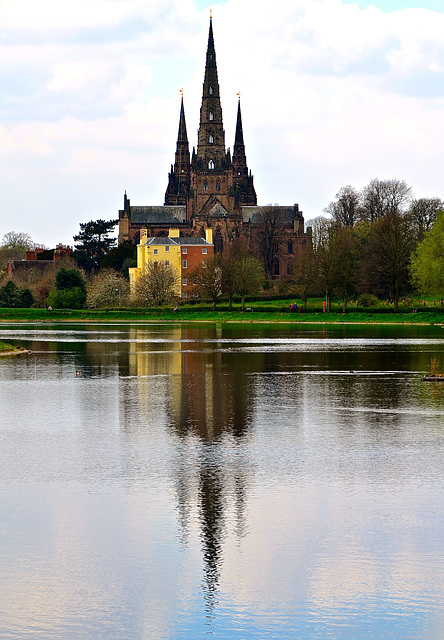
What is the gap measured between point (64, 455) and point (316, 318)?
74.3 m

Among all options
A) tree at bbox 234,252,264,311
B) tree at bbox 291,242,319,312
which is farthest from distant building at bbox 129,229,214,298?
tree at bbox 291,242,319,312

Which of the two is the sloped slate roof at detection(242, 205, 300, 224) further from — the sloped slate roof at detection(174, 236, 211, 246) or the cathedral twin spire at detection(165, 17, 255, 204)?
the sloped slate roof at detection(174, 236, 211, 246)

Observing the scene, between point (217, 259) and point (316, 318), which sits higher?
point (217, 259)

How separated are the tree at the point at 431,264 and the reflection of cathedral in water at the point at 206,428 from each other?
37.9m

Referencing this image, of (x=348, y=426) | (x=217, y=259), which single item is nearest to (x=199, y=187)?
(x=217, y=259)

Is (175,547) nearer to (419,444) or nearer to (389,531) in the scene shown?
(389,531)

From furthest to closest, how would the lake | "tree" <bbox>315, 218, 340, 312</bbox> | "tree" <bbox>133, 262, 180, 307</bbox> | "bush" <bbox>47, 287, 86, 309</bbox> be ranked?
"bush" <bbox>47, 287, 86, 309</bbox> → "tree" <bbox>133, 262, 180, 307</bbox> → "tree" <bbox>315, 218, 340, 312</bbox> → the lake

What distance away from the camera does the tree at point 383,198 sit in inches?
5084

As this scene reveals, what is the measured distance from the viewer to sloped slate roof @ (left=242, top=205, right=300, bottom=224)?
576ft

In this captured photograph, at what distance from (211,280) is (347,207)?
37.4m

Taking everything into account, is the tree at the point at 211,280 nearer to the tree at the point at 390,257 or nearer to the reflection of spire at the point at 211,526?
the tree at the point at 390,257

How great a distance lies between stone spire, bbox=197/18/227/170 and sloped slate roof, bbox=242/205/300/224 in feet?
→ 38.7

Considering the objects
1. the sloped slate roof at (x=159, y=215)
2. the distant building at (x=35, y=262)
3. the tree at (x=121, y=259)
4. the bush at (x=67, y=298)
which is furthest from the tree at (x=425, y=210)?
the distant building at (x=35, y=262)

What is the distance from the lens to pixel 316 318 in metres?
89.1
